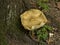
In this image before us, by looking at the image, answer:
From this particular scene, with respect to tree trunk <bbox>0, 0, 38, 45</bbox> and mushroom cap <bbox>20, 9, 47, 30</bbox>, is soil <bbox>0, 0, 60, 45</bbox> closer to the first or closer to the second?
tree trunk <bbox>0, 0, 38, 45</bbox>

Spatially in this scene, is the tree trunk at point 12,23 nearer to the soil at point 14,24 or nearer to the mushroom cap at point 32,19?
the soil at point 14,24

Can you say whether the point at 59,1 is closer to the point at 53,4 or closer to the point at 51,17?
the point at 53,4

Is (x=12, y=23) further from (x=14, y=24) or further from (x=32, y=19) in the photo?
(x=32, y=19)

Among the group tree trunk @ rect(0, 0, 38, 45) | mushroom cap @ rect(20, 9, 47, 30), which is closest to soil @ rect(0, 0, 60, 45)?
tree trunk @ rect(0, 0, 38, 45)

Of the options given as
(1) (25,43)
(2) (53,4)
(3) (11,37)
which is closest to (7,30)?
(3) (11,37)

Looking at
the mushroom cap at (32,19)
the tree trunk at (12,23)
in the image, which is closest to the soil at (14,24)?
the tree trunk at (12,23)

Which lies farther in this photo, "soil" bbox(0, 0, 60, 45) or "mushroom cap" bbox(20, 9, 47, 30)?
"mushroom cap" bbox(20, 9, 47, 30)

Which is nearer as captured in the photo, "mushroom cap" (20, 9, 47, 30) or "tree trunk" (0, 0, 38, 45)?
"tree trunk" (0, 0, 38, 45)

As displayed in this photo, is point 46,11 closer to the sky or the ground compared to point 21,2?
closer to the ground
